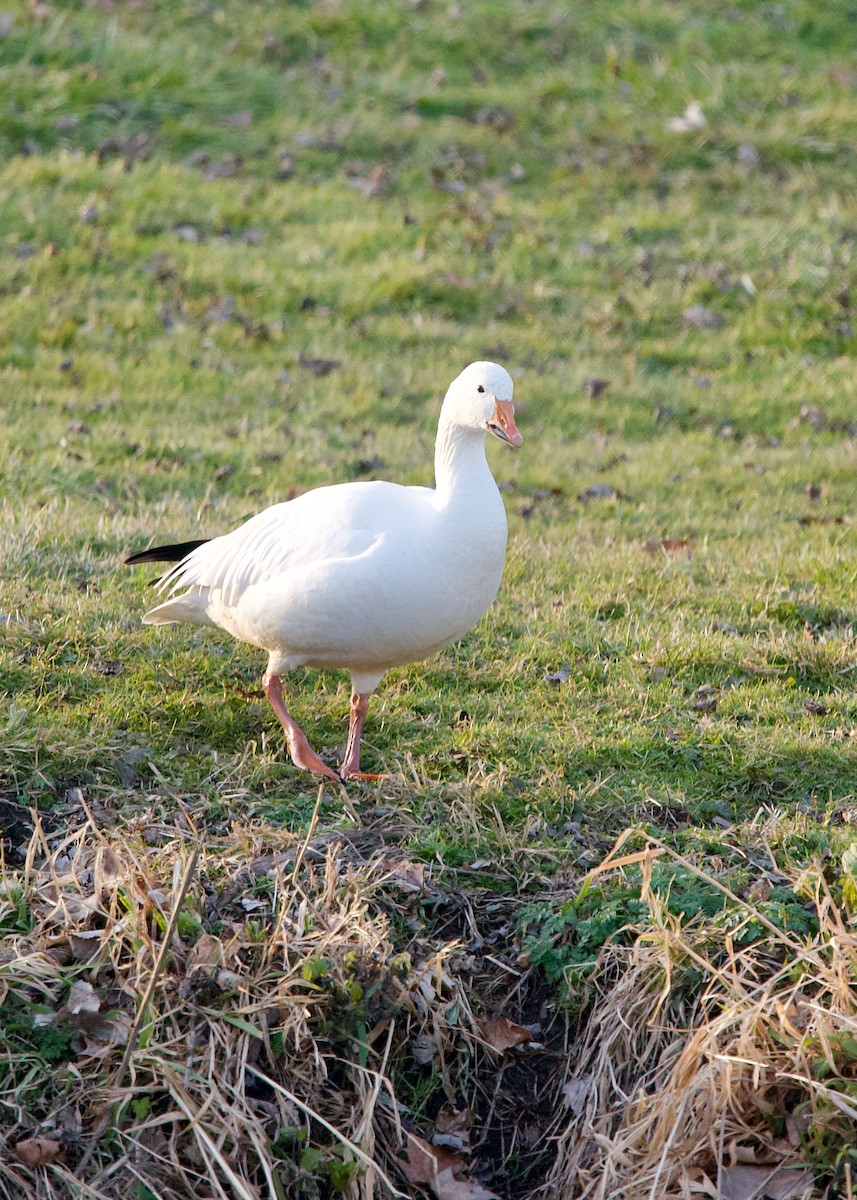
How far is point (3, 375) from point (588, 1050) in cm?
691

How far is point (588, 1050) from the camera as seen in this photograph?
4.15m

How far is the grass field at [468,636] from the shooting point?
156 inches

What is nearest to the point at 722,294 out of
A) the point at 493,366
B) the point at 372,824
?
the point at 493,366

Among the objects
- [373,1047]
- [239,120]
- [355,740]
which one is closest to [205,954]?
[373,1047]

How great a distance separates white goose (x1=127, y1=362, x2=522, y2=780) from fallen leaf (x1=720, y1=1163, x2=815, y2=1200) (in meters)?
1.96

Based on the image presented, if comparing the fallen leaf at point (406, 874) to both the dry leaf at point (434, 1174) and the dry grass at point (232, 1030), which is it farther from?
the dry leaf at point (434, 1174)

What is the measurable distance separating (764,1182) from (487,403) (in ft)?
8.89

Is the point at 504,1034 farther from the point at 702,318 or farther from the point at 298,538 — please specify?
the point at 702,318

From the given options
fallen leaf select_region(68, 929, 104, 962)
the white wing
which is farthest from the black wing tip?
fallen leaf select_region(68, 929, 104, 962)

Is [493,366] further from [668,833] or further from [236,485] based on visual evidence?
[236,485]

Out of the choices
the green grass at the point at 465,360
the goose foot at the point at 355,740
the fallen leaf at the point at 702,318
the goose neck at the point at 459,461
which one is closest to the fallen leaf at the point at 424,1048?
the green grass at the point at 465,360

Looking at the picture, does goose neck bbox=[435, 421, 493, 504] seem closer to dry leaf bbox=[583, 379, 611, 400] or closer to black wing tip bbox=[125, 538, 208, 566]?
black wing tip bbox=[125, 538, 208, 566]

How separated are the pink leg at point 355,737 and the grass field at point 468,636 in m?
0.14

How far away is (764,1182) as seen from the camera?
374 centimetres
